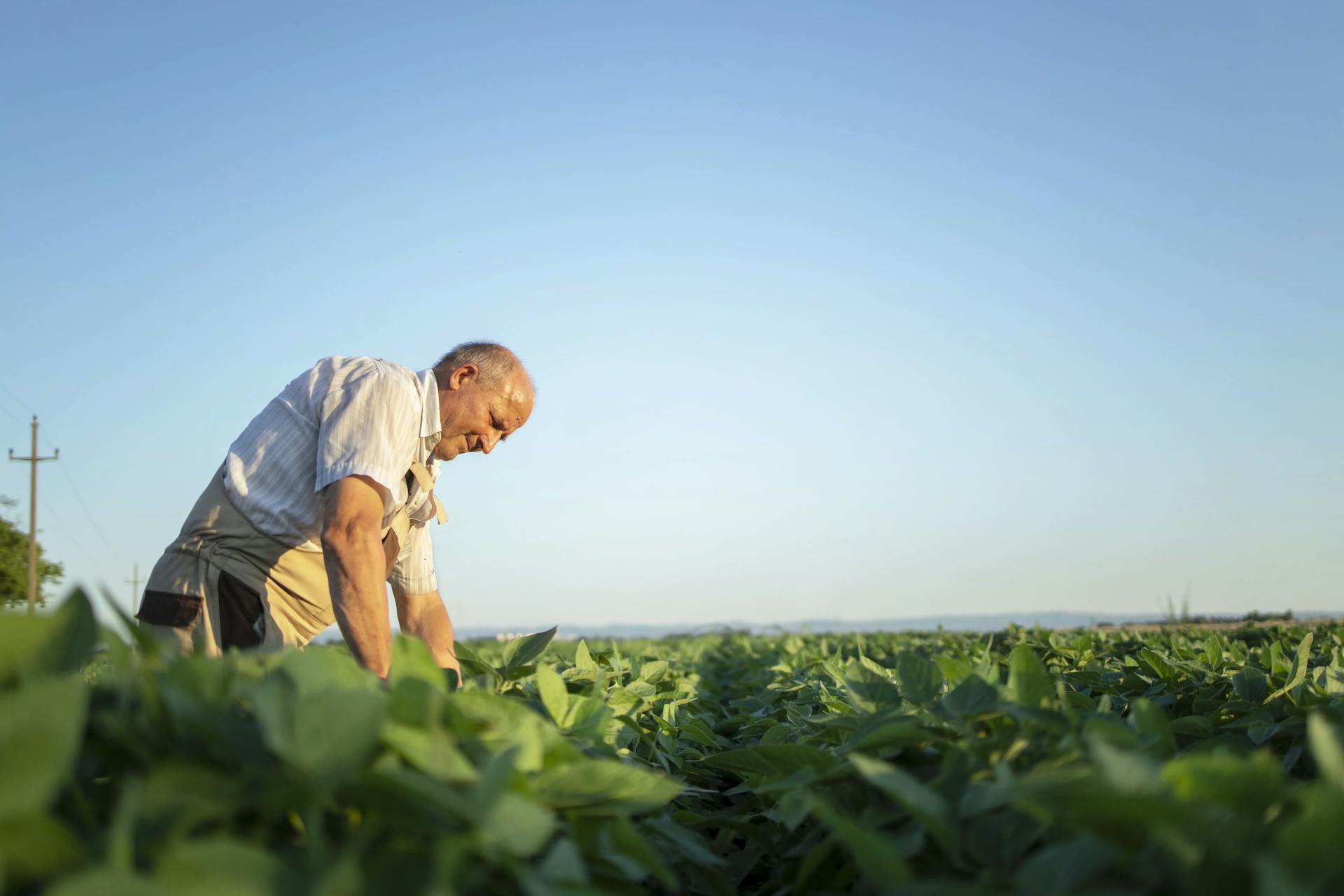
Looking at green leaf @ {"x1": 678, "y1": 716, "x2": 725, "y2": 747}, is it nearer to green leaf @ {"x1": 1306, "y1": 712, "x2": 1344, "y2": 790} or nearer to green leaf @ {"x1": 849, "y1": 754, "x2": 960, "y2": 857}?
green leaf @ {"x1": 849, "y1": 754, "x2": 960, "y2": 857}

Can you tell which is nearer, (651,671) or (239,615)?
(651,671)

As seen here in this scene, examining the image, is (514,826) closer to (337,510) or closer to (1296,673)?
(337,510)

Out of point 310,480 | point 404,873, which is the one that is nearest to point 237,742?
point 404,873

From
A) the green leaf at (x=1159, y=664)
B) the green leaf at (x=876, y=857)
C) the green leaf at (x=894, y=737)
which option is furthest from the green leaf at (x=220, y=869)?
the green leaf at (x=1159, y=664)

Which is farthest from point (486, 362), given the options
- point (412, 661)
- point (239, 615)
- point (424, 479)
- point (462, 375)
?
point (412, 661)

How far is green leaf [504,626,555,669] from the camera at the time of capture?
2.29 metres

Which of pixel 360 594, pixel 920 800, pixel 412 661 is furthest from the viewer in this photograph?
pixel 360 594

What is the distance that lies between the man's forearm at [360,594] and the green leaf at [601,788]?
62.4 inches

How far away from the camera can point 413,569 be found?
415 cm

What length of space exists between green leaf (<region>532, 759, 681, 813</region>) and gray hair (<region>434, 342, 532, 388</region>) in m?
2.71

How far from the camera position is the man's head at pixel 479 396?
3.81m

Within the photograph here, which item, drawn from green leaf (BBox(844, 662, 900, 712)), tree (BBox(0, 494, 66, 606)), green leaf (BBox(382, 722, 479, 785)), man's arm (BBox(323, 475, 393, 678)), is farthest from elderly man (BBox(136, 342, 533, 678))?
tree (BBox(0, 494, 66, 606))

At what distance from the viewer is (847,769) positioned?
4.93 ft

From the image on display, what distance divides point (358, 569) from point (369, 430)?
20.6 inches
